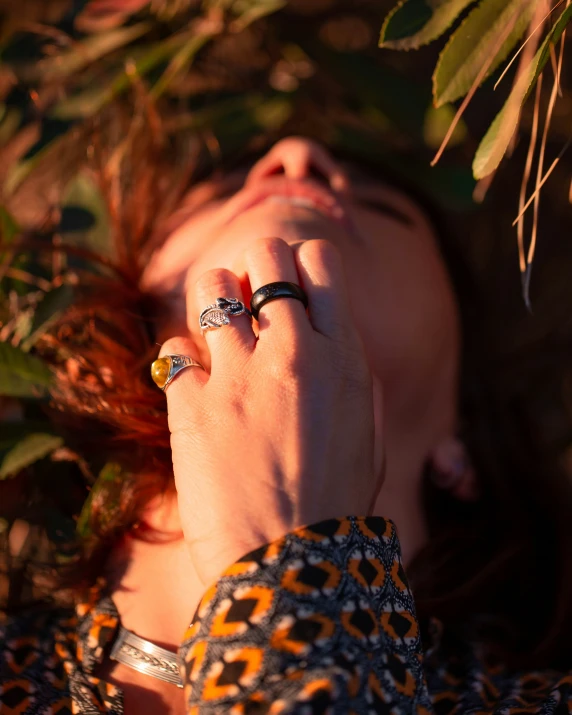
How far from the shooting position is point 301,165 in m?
1.07

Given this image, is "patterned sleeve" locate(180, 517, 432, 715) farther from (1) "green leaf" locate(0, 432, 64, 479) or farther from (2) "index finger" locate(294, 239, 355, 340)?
(1) "green leaf" locate(0, 432, 64, 479)

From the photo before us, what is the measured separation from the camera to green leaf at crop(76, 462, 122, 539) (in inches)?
38.8

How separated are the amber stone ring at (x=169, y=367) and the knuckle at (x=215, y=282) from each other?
0.28 ft

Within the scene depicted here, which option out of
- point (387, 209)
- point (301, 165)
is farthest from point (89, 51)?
point (387, 209)

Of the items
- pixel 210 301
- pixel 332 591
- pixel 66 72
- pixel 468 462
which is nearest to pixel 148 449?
pixel 210 301

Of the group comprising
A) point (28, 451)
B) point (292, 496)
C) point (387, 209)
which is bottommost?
point (292, 496)

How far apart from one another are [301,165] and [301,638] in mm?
735

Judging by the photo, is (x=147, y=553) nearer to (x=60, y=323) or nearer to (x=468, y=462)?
(x=60, y=323)

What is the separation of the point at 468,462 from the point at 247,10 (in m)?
0.94

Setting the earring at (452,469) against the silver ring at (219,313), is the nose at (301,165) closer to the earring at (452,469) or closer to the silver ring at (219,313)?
the silver ring at (219,313)

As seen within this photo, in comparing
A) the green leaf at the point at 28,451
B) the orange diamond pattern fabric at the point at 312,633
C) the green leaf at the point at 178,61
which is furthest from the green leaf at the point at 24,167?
the orange diamond pattern fabric at the point at 312,633

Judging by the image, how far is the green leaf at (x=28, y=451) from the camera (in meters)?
0.95

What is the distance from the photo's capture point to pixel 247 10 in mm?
1222

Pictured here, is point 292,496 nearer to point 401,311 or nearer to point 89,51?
point 401,311
